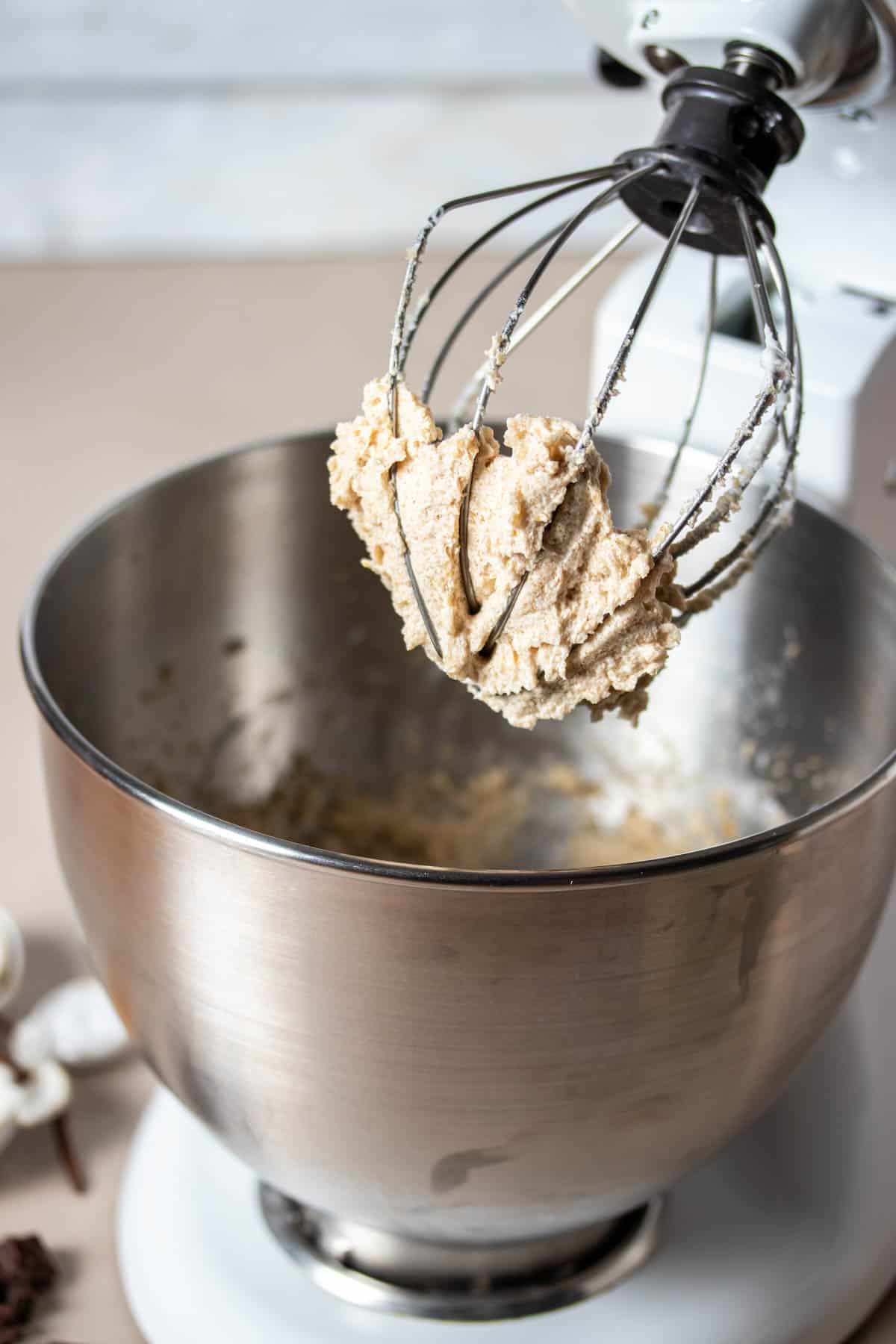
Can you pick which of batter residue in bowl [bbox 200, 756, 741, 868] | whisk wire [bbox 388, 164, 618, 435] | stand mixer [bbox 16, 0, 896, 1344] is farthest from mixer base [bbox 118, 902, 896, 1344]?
whisk wire [bbox 388, 164, 618, 435]

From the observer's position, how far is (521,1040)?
425 mm

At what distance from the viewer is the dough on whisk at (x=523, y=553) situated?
0.44 metres

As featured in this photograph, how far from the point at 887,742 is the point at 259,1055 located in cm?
28

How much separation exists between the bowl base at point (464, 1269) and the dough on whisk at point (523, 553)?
8.0 inches

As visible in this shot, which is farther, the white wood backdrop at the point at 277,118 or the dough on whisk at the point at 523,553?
the white wood backdrop at the point at 277,118

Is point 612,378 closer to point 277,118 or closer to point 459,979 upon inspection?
point 459,979

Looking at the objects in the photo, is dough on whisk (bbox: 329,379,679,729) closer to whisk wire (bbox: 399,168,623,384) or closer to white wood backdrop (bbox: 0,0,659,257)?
whisk wire (bbox: 399,168,623,384)

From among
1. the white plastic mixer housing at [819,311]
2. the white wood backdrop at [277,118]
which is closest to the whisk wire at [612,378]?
the white plastic mixer housing at [819,311]

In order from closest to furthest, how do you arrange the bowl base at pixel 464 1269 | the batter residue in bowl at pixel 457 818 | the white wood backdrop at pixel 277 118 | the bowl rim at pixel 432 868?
the bowl rim at pixel 432 868 < the bowl base at pixel 464 1269 < the batter residue in bowl at pixel 457 818 < the white wood backdrop at pixel 277 118

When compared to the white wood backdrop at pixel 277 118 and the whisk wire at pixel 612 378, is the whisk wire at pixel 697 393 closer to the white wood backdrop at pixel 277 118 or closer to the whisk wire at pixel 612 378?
the whisk wire at pixel 612 378

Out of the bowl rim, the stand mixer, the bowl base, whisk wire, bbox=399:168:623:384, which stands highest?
whisk wire, bbox=399:168:623:384

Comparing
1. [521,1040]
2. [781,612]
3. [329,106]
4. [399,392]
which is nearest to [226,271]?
[329,106]

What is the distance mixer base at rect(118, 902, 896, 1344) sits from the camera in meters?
0.54

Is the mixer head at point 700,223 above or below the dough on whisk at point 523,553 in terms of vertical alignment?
above
